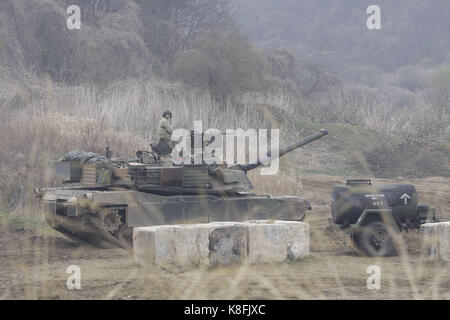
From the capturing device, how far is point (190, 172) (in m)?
13.7

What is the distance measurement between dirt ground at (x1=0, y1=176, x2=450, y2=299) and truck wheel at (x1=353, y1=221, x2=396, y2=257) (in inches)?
7.8

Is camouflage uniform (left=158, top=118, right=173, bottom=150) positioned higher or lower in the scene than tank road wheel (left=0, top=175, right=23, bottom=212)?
higher

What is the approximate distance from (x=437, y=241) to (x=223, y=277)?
10.4ft

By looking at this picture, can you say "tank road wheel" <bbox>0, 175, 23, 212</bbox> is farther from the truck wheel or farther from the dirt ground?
the truck wheel

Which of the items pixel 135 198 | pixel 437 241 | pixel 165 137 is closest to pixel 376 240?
pixel 437 241

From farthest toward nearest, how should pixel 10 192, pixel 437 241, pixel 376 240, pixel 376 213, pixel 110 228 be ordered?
pixel 10 192, pixel 110 228, pixel 376 213, pixel 376 240, pixel 437 241

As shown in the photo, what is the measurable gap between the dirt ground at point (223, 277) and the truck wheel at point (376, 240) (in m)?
0.20

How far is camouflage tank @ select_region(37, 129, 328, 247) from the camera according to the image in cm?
1323

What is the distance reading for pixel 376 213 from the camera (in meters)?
12.3

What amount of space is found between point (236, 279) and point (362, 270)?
1807mm

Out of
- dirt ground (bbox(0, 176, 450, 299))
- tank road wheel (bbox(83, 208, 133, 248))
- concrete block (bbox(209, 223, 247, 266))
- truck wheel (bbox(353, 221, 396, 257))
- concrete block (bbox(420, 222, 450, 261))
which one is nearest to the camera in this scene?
dirt ground (bbox(0, 176, 450, 299))

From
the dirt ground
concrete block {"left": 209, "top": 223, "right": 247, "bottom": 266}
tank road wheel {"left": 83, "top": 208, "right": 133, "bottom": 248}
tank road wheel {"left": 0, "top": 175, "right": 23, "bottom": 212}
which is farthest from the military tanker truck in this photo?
tank road wheel {"left": 0, "top": 175, "right": 23, "bottom": 212}

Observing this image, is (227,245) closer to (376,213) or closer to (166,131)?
(376,213)

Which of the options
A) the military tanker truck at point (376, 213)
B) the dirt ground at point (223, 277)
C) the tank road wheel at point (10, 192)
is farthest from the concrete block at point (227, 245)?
the tank road wheel at point (10, 192)
